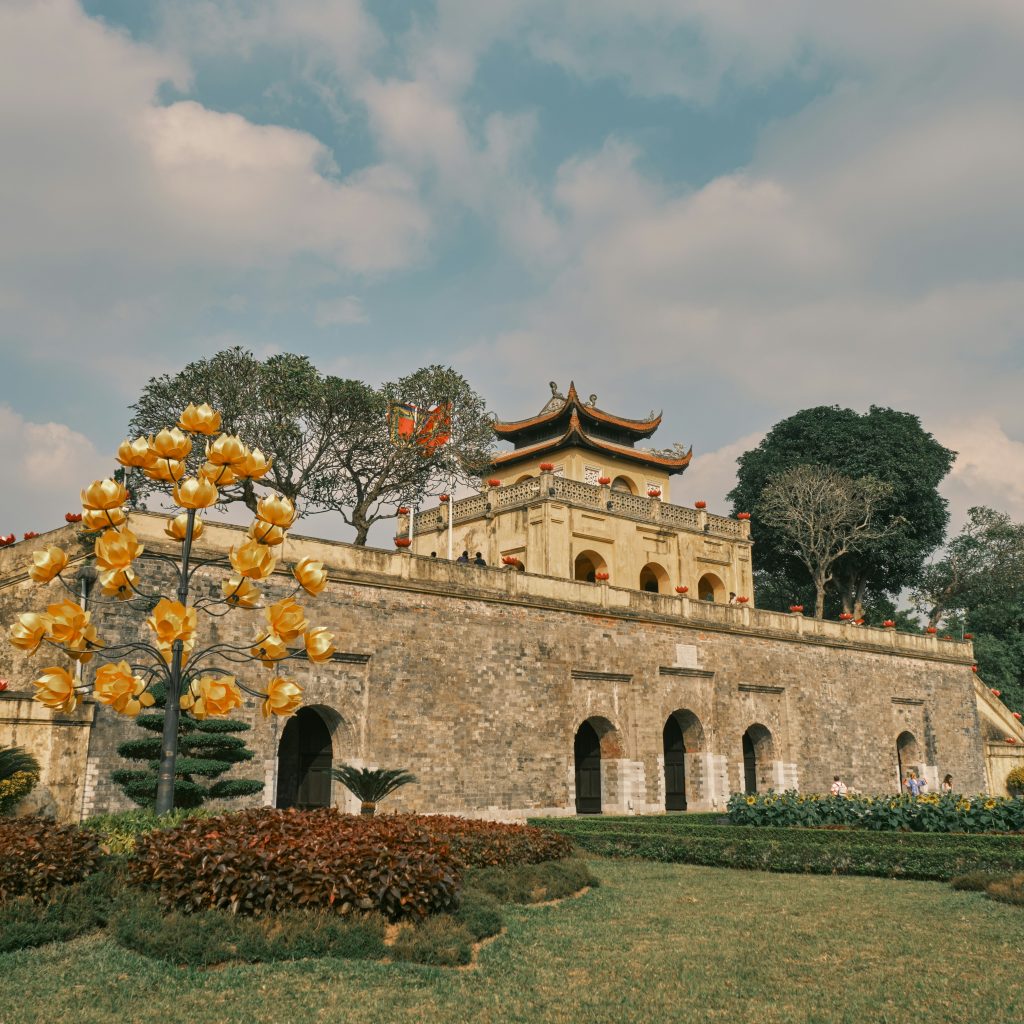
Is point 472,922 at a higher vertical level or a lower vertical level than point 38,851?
lower

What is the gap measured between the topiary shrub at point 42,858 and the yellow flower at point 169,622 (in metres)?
2.40

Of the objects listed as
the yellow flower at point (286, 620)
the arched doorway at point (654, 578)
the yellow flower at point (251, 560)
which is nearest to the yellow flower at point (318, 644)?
the yellow flower at point (286, 620)

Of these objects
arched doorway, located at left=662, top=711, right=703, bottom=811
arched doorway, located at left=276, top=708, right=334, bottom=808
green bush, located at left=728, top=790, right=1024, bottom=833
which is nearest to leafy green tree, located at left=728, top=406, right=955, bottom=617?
arched doorway, located at left=662, top=711, right=703, bottom=811

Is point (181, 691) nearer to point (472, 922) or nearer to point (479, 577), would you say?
A: point (472, 922)

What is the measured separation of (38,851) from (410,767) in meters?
11.9

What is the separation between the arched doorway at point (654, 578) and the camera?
3291 cm

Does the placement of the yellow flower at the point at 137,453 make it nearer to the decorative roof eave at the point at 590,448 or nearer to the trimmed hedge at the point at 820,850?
the trimmed hedge at the point at 820,850

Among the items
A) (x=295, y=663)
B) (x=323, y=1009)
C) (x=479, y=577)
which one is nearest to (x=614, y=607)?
(x=479, y=577)

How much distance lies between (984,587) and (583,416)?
76.7ft

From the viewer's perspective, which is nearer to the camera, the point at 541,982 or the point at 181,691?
the point at 541,982

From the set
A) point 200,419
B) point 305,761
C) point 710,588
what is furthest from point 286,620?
point 710,588

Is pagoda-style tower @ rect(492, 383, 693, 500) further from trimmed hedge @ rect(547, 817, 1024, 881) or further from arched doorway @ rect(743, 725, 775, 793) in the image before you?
trimmed hedge @ rect(547, 817, 1024, 881)

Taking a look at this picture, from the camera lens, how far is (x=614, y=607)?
25.1 m

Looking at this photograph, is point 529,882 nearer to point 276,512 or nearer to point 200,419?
point 276,512
